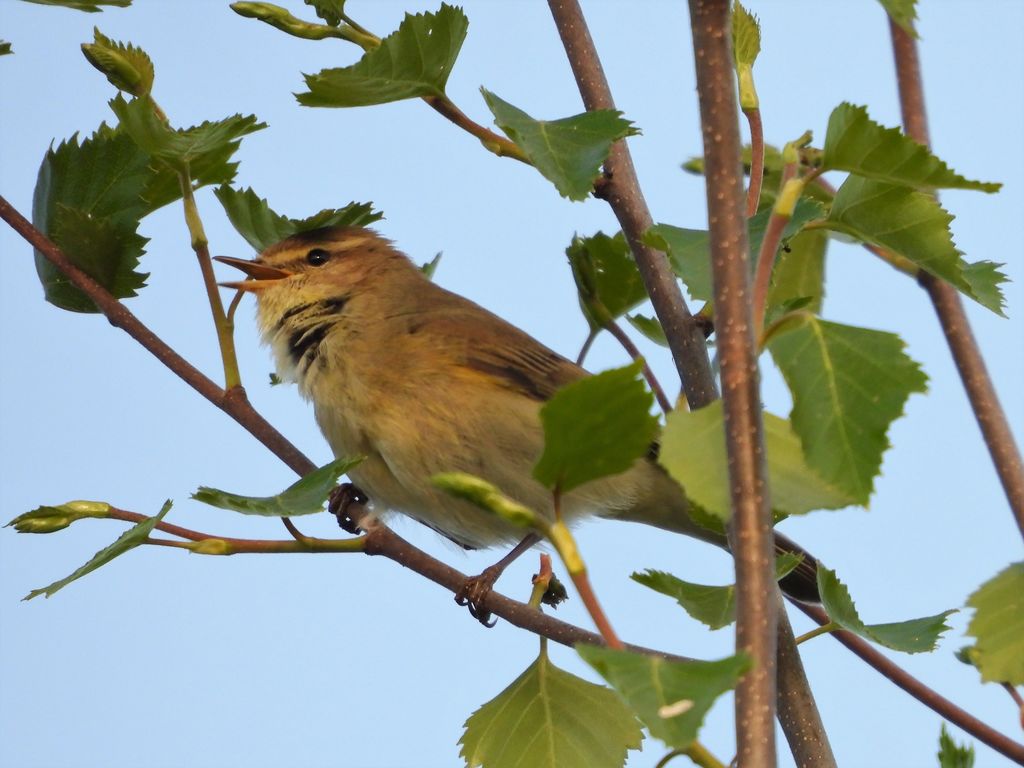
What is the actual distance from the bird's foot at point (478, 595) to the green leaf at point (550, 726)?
0.64 meters

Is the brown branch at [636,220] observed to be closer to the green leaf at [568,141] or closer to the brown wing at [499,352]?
the green leaf at [568,141]

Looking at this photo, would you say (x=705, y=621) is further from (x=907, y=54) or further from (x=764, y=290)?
(x=907, y=54)

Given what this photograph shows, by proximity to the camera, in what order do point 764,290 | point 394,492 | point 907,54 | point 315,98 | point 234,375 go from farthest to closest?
point 394,492 → point 907,54 → point 234,375 → point 315,98 → point 764,290

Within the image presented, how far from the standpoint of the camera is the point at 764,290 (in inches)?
68.0

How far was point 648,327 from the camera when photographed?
141 inches

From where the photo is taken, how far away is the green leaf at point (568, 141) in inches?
96.0

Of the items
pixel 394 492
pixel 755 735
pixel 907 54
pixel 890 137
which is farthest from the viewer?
pixel 394 492

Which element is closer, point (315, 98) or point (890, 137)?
point (890, 137)

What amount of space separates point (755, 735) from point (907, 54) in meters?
2.22

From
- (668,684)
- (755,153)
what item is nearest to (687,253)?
(755,153)

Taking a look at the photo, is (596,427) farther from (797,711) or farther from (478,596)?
(478,596)

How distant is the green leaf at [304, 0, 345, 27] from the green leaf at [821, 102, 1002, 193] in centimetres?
127

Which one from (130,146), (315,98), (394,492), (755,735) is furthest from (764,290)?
(394,492)

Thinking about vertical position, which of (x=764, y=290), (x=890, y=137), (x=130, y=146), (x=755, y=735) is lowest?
(x=755, y=735)
